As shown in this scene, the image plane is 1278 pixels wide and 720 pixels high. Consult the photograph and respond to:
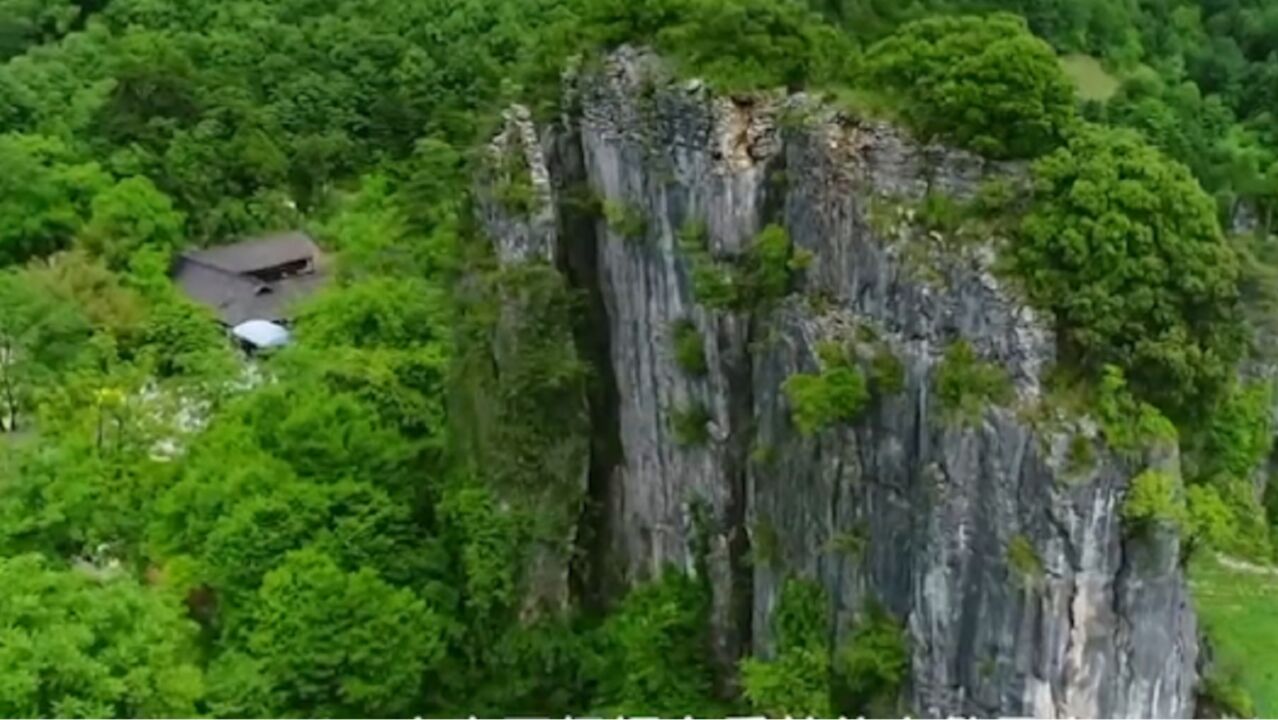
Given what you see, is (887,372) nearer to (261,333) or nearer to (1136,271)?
(1136,271)

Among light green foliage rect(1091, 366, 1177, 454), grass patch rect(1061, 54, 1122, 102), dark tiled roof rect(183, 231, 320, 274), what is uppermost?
light green foliage rect(1091, 366, 1177, 454)

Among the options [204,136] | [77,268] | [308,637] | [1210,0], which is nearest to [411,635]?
[308,637]

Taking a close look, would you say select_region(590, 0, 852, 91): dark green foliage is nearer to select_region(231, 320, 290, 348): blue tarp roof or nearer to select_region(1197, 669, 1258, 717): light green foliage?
select_region(1197, 669, 1258, 717): light green foliage

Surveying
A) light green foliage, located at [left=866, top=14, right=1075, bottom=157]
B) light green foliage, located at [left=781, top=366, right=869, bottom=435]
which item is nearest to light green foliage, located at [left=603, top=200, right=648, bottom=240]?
light green foliage, located at [left=781, top=366, right=869, bottom=435]

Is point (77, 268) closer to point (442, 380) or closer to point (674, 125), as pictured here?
point (442, 380)

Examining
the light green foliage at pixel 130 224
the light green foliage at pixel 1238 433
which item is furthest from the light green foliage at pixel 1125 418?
the light green foliage at pixel 130 224

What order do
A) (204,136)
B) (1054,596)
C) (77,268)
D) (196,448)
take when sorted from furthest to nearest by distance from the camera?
(204,136), (77,268), (196,448), (1054,596)
